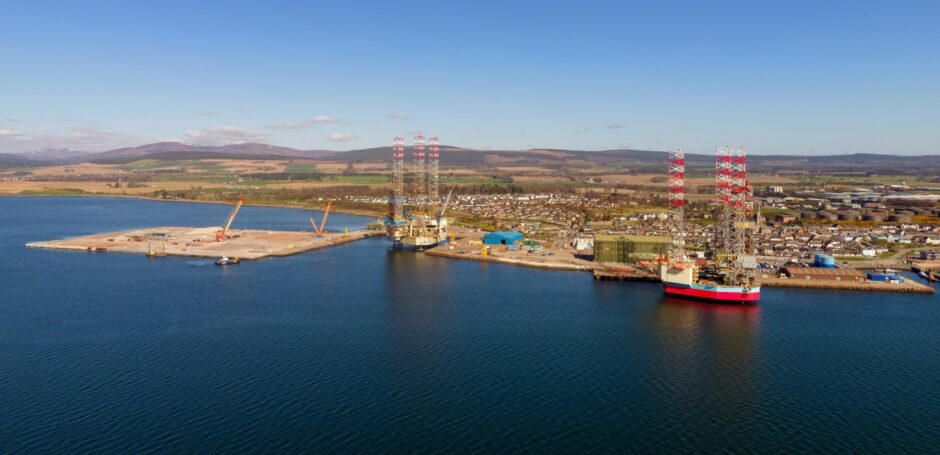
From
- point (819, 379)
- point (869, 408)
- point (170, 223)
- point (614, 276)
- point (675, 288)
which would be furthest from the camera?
point (170, 223)

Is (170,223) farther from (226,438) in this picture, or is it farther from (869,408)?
(869,408)

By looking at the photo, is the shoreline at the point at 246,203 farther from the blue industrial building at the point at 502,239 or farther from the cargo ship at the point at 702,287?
the cargo ship at the point at 702,287

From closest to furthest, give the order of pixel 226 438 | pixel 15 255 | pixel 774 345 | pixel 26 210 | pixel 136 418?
pixel 226 438, pixel 136 418, pixel 774 345, pixel 15 255, pixel 26 210

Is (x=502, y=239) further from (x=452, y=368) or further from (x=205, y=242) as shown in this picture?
(x=452, y=368)

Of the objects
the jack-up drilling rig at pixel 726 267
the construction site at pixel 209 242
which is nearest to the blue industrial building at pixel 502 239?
the construction site at pixel 209 242

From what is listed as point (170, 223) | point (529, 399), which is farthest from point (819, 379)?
point (170, 223)

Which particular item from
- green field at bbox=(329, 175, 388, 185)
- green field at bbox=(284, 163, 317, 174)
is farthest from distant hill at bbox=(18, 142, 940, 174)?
green field at bbox=(329, 175, 388, 185)
